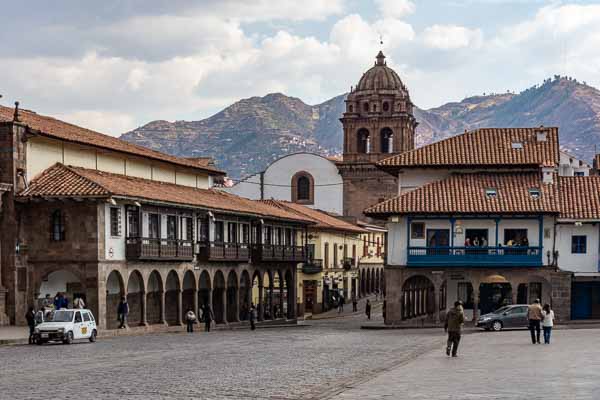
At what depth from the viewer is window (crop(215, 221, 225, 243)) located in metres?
61.5

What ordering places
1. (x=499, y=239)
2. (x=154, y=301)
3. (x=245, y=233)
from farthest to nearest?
(x=245, y=233)
(x=499, y=239)
(x=154, y=301)

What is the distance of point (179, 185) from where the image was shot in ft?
210

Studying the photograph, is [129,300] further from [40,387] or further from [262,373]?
[40,387]

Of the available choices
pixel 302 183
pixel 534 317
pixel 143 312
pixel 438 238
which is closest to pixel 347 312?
pixel 302 183

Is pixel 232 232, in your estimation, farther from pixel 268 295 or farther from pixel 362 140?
pixel 362 140

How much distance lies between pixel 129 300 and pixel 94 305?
17.7 ft

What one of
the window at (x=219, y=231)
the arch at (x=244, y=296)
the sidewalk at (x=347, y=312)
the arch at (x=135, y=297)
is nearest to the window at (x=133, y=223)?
the arch at (x=135, y=297)

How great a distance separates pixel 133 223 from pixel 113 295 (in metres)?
3.21

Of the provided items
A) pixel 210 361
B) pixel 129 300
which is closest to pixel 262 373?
pixel 210 361

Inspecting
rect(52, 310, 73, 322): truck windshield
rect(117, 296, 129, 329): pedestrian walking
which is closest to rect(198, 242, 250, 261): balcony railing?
rect(117, 296, 129, 329): pedestrian walking

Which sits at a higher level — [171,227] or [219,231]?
[171,227]

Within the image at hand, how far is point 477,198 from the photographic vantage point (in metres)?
57.7

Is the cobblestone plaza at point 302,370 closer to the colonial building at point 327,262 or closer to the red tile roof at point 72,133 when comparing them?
the red tile roof at point 72,133

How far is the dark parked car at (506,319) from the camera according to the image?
5016cm
